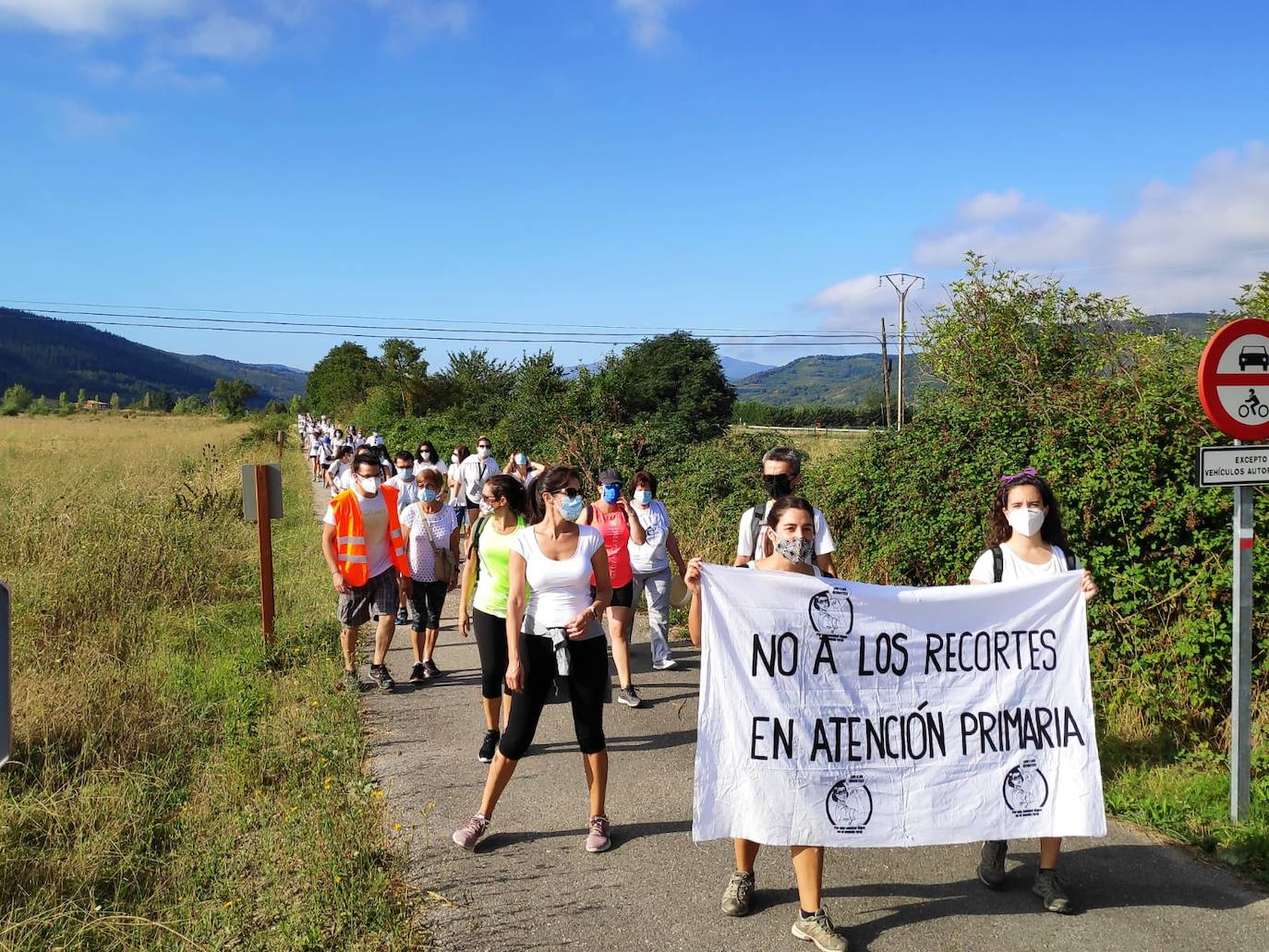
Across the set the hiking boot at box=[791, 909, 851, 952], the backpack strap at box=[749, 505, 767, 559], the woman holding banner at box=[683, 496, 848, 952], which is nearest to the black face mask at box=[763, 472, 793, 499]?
the backpack strap at box=[749, 505, 767, 559]

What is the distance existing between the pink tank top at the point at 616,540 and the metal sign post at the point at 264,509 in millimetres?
3133

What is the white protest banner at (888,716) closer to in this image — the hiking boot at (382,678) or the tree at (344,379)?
the hiking boot at (382,678)

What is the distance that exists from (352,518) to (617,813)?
337 cm

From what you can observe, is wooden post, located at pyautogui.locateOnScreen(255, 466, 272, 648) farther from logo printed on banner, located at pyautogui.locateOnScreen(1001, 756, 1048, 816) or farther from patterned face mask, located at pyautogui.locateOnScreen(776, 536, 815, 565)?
logo printed on banner, located at pyautogui.locateOnScreen(1001, 756, 1048, 816)

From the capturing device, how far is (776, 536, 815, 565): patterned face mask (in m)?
4.02

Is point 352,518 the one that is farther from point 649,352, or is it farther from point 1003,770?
point 649,352

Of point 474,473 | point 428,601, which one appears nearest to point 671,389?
point 474,473

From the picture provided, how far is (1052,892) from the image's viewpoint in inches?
161

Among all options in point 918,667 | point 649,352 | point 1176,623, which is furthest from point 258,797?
point 649,352

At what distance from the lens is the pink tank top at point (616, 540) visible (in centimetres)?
750

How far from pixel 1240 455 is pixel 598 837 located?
3803 millimetres

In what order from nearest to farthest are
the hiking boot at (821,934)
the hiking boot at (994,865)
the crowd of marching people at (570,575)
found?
1. the hiking boot at (821,934)
2. the crowd of marching people at (570,575)
3. the hiking boot at (994,865)

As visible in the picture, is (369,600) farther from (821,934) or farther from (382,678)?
(821,934)

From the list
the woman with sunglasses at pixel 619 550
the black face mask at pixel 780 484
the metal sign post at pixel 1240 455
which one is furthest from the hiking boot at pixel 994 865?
the woman with sunglasses at pixel 619 550
